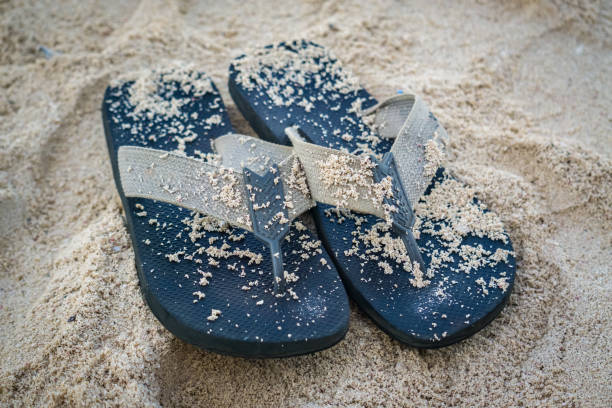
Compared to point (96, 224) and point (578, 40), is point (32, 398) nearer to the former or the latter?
point (96, 224)

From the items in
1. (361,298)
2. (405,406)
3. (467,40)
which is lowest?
(405,406)

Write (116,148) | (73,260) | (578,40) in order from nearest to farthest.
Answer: (73,260), (116,148), (578,40)

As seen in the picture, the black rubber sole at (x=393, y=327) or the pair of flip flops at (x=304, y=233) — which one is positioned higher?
the pair of flip flops at (x=304, y=233)

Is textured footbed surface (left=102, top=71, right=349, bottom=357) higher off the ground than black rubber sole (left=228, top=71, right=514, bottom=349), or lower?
higher

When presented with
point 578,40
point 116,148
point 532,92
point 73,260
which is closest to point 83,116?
point 116,148

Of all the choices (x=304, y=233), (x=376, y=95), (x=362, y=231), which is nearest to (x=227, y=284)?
(x=304, y=233)

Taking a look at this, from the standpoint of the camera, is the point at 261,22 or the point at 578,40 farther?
the point at 261,22
